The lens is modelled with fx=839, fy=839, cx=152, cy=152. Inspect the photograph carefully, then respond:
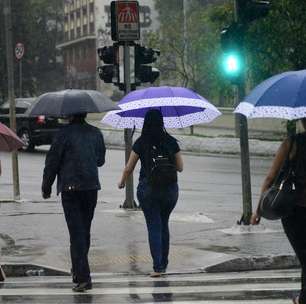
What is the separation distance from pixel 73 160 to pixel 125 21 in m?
6.67

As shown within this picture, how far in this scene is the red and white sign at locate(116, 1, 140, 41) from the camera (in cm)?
1419

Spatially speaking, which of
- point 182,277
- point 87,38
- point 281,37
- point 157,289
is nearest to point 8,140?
point 157,289

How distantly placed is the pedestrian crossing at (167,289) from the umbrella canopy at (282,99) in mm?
1826

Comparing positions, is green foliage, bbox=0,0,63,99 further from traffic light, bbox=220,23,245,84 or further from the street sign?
traffic light, bbox=220,23,245,84

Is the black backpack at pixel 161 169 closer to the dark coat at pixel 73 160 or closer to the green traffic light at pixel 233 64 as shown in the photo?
the dark coat at pixel 73 160

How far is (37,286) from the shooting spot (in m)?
8.46

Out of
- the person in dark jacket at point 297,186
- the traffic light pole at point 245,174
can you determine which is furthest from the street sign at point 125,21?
the person in dark jacket at point 297,186

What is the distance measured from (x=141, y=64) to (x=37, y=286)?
268 inches

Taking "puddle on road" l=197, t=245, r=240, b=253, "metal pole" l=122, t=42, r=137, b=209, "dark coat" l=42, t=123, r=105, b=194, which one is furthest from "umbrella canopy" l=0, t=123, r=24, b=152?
"metal pole" l=122, t=42, r=137, b=209

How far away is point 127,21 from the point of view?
14.3 metres

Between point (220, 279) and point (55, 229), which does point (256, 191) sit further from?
point (220, 279)

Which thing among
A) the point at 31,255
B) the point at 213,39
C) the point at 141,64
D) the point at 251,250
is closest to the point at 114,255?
the point at 31,255

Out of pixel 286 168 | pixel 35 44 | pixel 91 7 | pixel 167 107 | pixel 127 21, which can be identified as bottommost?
pixel 286 168

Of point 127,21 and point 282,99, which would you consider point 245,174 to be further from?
point 282,99
